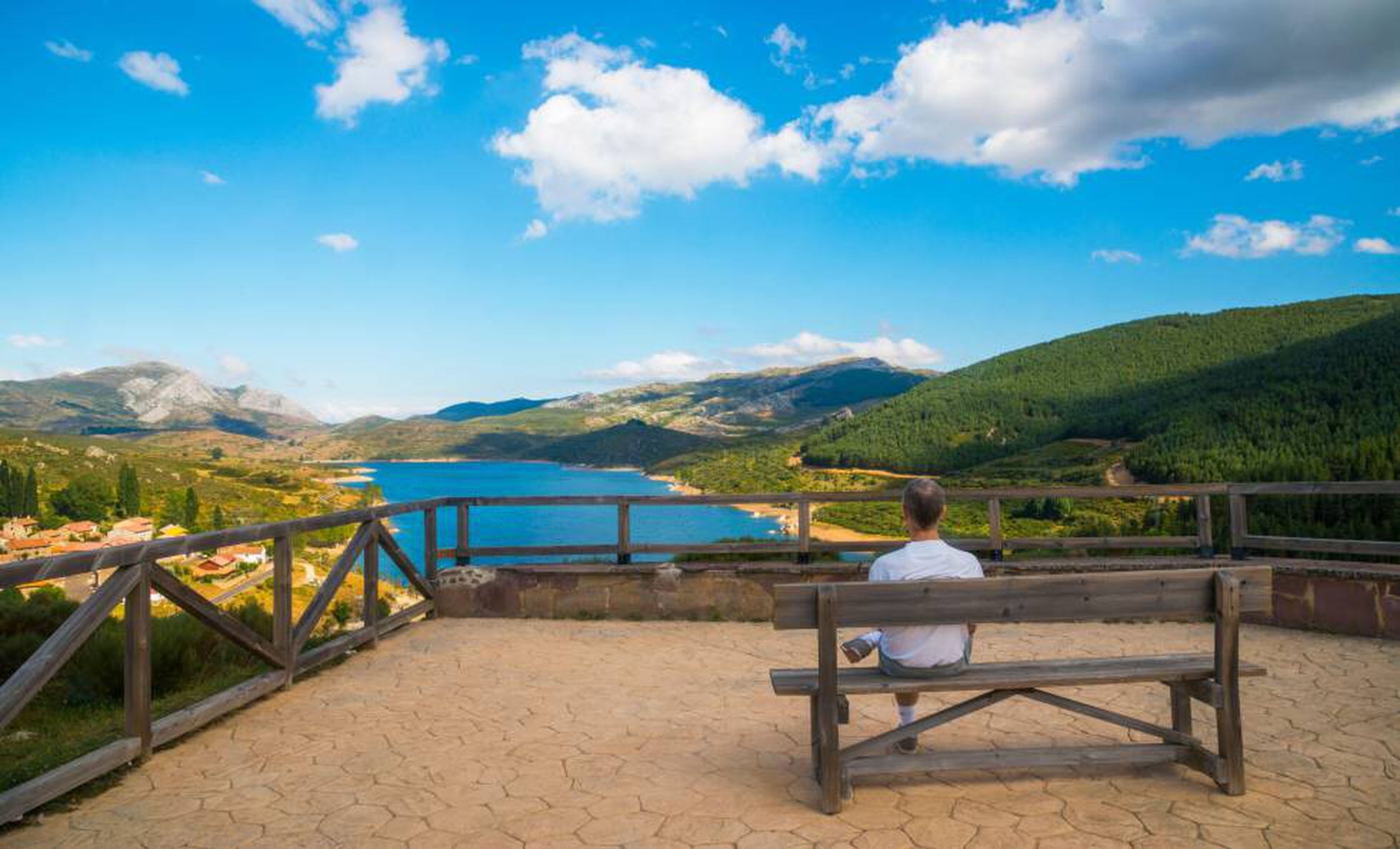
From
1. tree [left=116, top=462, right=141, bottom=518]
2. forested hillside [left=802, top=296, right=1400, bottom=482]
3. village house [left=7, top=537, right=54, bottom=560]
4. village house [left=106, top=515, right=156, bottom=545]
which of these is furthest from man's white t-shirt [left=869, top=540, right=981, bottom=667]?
tree [left=116, top=462, right=141, bottom=518]

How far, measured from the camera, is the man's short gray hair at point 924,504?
3451mm

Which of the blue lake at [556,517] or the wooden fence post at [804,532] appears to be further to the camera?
the blue lake at [556,517]

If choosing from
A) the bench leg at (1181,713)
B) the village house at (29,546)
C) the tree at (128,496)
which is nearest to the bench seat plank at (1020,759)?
the bench leg at (1181,713)

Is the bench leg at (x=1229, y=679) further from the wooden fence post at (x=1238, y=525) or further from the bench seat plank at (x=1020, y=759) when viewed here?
the wooden fence post at (x=1238, y=525)

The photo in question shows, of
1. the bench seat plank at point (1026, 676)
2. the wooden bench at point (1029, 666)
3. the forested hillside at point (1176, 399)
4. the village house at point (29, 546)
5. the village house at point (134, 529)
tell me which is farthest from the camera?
the forested hillside at point (1176, 399)

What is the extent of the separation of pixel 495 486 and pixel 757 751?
122318mm

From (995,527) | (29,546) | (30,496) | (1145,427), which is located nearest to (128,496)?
(30,496)

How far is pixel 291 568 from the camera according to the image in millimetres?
5289

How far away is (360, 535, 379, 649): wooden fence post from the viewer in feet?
21.2

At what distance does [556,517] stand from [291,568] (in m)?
88.8

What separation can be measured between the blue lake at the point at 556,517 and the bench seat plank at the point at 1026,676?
26067mm

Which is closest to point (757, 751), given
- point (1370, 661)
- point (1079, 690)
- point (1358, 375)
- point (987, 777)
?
point (987, 777)

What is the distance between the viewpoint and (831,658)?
3188 mm

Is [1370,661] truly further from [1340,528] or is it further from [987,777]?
[1340,528]
